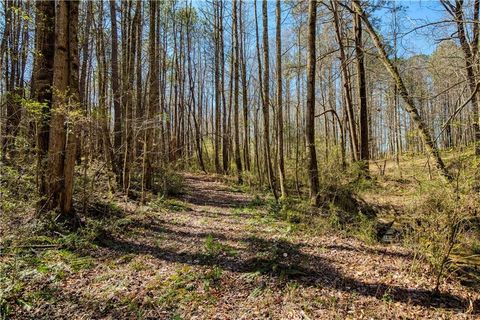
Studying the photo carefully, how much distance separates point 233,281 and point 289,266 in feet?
2.89

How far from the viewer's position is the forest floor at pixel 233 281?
137 inches

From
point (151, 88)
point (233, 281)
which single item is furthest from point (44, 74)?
point (233, 281)

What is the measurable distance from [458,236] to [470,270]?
65 centimetres

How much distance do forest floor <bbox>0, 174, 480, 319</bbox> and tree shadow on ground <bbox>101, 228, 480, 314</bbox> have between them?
1cm

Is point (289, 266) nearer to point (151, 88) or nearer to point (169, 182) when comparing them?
point (169, 182)

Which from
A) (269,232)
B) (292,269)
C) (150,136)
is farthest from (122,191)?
(292,269)

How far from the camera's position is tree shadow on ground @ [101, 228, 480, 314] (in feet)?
12.0

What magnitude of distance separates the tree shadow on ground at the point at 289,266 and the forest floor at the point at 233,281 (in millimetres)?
15

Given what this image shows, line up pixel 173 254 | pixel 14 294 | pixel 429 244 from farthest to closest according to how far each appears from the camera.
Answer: pixel 173 254, pixel 429 244, pixel 14 294

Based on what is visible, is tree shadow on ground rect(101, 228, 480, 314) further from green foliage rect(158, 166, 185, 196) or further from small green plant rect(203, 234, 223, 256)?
green foliage rect(158, 166, 185, 196)

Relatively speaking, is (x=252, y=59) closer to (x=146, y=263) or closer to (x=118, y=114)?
A: (x=118, y=114)

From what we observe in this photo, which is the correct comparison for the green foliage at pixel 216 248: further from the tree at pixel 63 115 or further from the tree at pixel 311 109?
the tree at pixel 311 109

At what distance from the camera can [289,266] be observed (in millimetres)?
4449

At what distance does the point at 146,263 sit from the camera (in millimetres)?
4746
